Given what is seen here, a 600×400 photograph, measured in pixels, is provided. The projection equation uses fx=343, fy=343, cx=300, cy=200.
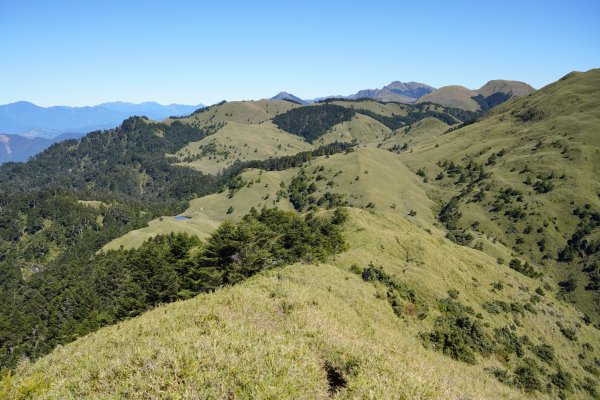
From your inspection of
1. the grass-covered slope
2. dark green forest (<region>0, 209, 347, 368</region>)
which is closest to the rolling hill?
the grass-covered slope

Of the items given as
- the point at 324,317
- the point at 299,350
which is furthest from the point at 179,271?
the point at 299,350

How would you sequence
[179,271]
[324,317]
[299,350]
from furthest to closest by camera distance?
[179,271]
[324,317]
[299,350]

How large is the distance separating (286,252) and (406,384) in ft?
153

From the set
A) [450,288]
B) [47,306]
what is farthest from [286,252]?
[47,306]

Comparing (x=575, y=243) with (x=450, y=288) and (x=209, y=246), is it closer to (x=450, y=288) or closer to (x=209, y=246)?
(x=450, y=288)

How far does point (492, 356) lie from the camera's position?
5188cm

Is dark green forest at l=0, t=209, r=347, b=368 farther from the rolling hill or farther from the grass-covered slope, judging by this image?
the grass-covered slope

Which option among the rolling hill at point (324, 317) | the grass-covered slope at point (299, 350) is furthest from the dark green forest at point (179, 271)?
the grass-covered slope at point (299, 350)

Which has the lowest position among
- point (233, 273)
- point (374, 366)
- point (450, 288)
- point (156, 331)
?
point (450, 288)

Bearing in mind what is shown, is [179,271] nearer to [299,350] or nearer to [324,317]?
[324,317]

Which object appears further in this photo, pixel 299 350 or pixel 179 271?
pixel 179 271

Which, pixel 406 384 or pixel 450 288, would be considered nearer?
pixel 406 384

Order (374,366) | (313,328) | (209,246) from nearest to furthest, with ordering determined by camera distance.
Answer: (374,366)
(313,328)
(209,246)

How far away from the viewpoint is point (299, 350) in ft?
46.4
